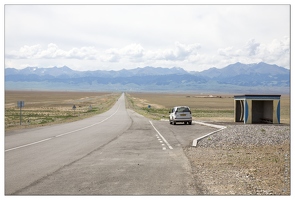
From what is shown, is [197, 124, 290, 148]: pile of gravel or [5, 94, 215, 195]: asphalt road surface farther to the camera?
[197, 124, 290, 148]: pile of gravel

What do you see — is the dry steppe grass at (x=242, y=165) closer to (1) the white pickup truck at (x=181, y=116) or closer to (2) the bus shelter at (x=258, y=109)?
(2) the bus shelter at (x=258, y=109)

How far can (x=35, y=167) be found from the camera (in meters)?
11.9

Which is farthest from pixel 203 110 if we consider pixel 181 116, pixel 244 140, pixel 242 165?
pixel 242 165

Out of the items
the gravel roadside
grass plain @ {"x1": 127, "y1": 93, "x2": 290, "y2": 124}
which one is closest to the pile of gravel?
the gravel roadside

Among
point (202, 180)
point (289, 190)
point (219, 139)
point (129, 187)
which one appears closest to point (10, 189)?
point (129, 187)

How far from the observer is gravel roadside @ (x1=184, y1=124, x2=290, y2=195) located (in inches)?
347

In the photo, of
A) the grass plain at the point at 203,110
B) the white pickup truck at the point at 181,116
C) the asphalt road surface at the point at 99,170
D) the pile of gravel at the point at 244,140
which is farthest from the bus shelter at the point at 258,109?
the asphalt road surface at the point at 99,170

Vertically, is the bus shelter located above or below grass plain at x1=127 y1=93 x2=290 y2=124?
above

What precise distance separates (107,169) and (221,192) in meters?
4.11

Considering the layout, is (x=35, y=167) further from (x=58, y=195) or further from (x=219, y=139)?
(x=219, y=139)

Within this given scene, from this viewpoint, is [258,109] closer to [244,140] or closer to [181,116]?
[181,116]

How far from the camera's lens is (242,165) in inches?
471

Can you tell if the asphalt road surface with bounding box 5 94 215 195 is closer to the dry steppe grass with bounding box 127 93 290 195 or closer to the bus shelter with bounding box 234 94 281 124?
the dry steppe grass with bounding box 127 93 290 195

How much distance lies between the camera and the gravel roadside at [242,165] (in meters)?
8.82
